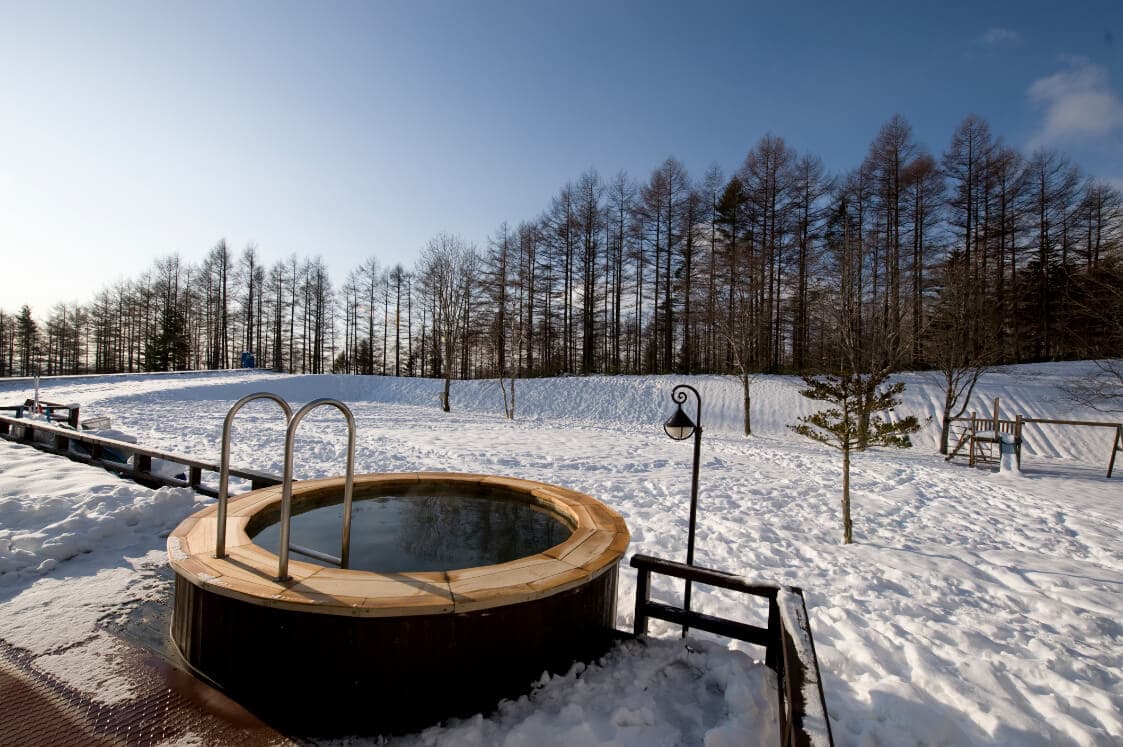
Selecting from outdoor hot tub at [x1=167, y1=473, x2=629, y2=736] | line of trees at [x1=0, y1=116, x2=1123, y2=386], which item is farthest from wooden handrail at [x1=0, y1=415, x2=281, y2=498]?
line of trees at [x1=0, y1=116, x2=1123, y2=386]

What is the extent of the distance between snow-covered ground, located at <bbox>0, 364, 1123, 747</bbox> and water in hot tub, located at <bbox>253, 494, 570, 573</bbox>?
95 centimetres

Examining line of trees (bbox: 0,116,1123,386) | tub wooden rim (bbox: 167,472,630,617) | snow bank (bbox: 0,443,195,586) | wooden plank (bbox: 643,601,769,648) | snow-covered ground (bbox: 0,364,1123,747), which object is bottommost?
snow-covered ground (bbox: 0,364,1123,747)

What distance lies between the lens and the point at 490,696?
2.30 m

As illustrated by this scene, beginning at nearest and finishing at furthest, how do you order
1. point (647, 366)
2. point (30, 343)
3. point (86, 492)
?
point (86, 492), point (647, 366), point (30, 343)

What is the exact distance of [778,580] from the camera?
434 cm

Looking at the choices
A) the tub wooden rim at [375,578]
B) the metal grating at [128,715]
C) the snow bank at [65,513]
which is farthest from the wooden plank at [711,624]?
the snow bank at [65,513]

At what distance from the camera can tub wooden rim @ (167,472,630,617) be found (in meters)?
2.16

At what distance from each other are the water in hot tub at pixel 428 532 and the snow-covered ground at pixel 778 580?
0.95 m

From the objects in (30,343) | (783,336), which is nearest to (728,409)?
(783,336)

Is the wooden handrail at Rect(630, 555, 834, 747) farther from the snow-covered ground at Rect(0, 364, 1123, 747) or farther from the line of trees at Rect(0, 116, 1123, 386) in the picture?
the line of trees at Rect(0, 116, 1123, 386)

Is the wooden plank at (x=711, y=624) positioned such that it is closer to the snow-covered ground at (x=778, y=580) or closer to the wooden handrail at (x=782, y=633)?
the wooden handrail at (x=782, y=633)

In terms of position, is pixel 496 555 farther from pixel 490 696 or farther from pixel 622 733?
pixel 622 733

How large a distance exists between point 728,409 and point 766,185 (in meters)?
13.2

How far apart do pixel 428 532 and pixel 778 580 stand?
3.38 metres
